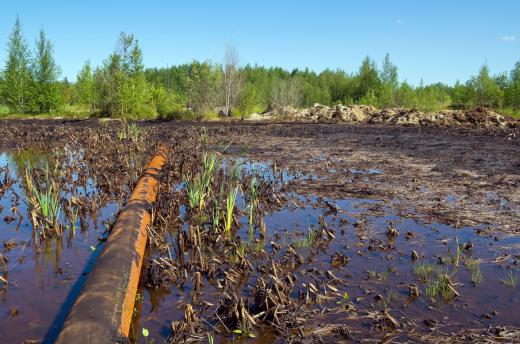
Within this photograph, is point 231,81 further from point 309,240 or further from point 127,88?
point 309,240

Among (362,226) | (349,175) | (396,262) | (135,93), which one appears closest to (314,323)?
(396,262)

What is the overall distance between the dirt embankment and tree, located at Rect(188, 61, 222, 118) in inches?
174

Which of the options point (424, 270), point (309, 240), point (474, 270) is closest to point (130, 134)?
point (309, 240)

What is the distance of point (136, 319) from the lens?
3.50 metres

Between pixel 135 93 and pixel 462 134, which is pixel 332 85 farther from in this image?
pixel 462 134

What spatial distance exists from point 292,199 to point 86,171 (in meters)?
5.44

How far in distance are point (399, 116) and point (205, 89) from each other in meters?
16.3

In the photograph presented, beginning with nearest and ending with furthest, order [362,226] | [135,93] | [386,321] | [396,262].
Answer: [386,321] → [396,262] → [362,226] → [135,93]

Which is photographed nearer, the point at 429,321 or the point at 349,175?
the point at 429,321

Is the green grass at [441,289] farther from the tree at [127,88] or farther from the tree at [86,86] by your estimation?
the tree at [86,86]

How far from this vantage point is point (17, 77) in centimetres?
4069

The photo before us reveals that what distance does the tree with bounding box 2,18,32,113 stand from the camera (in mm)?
39969

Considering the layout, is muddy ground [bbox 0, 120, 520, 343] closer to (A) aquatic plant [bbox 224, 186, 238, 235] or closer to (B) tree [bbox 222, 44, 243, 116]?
(A) aquatic plant [bbox 224, 186, 238, 235]

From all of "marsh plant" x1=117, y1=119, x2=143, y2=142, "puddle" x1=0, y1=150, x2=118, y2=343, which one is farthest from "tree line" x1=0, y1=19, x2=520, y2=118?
"puddle" x1=0, y1=150, x2=118, y2=343
